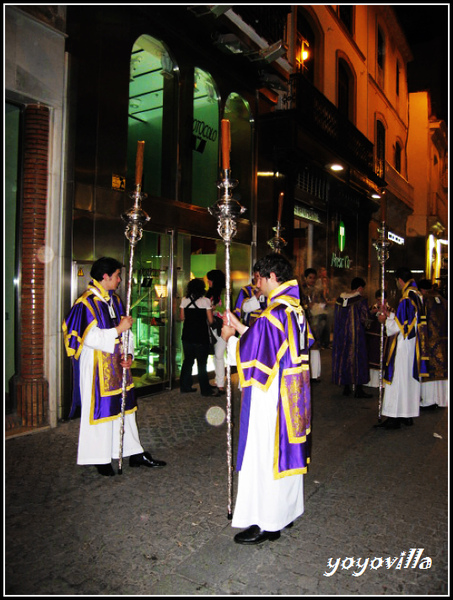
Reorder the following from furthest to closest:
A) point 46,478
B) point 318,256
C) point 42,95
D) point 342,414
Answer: point 318,256 < point 342,414 < point 42,95 < point 46,478

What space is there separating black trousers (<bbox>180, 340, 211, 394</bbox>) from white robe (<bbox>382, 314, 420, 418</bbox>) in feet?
9.79

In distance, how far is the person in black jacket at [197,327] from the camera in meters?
7.50

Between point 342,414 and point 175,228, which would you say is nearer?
point 342,414

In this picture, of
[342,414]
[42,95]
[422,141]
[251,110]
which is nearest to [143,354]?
[342,414]

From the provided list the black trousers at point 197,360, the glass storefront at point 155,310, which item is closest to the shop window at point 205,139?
the glass storefront at point 155,310

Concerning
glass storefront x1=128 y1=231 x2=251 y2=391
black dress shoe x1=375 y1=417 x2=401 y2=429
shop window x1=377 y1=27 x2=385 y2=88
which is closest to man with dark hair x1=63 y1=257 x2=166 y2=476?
glass storefront x1=128 y1=231 x2=251 y2=391

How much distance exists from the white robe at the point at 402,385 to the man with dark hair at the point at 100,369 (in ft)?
11.6

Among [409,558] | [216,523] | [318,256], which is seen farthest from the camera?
[318,256]

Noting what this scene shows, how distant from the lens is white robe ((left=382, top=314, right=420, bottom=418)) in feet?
20.5

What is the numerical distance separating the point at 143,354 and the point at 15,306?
9.08ft

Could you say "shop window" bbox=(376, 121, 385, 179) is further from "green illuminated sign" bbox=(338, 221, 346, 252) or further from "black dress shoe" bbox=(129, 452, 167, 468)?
"black dress shoe" bbox=(129, 452, 167, 468)

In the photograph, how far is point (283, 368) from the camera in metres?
3.27

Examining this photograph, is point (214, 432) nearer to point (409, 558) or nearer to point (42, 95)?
point (409, 558)

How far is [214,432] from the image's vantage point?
18.8 ft
